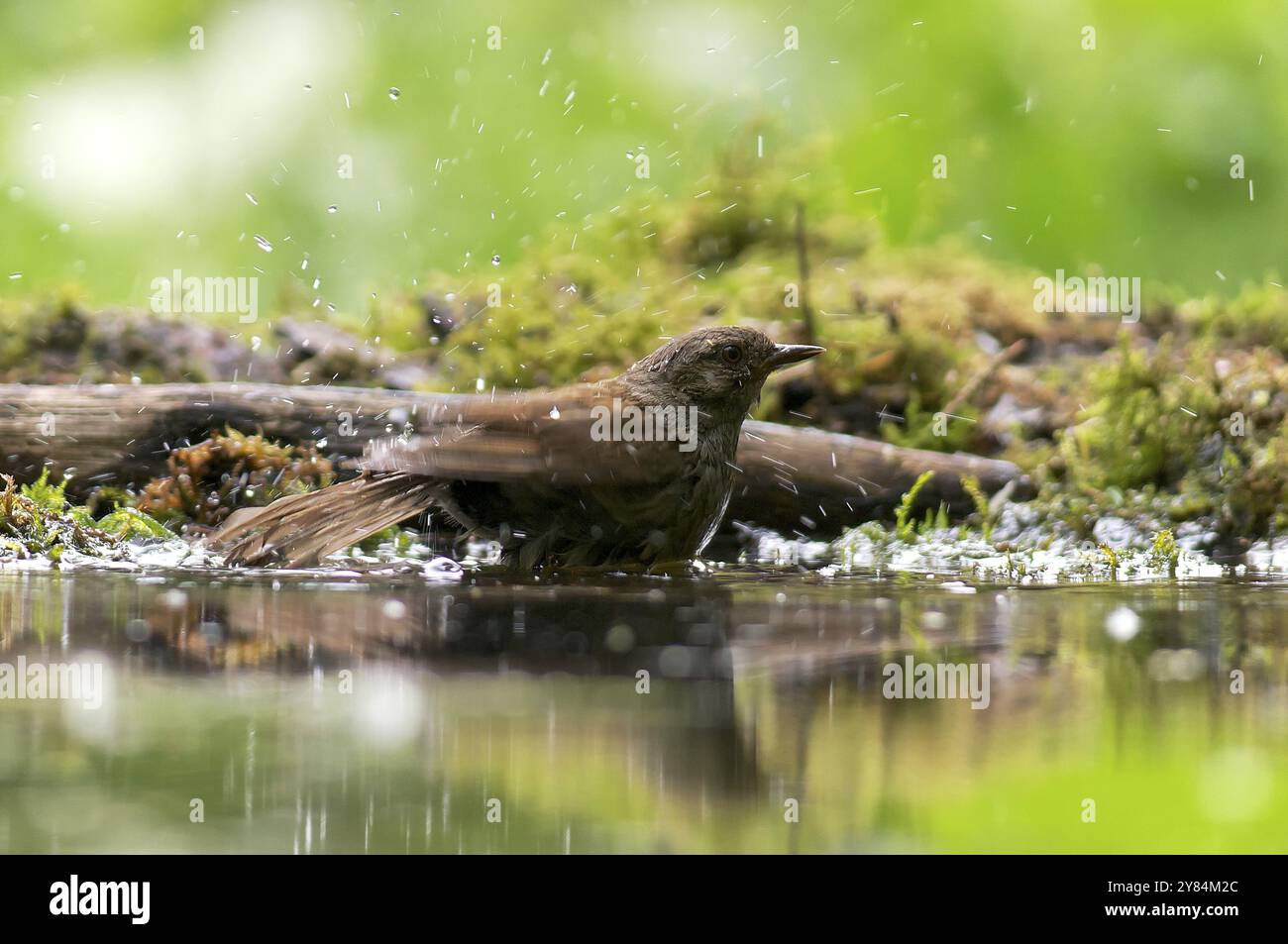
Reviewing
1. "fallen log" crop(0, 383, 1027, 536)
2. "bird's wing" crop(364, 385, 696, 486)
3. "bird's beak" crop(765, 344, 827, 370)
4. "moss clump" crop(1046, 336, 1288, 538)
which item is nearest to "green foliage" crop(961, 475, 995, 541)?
"fallen log" crop(0, 383, 1027, 536)

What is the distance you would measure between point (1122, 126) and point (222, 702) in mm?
9033

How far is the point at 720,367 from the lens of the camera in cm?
588

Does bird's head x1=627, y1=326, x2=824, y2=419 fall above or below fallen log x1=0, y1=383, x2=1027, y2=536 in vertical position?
above

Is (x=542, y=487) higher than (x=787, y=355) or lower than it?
lower

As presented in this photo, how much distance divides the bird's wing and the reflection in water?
0.85 metres

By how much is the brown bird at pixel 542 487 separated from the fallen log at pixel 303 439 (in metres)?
0.74

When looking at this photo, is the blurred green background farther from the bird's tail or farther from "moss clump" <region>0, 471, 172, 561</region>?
the bird's tail

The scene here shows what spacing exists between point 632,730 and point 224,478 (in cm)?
417

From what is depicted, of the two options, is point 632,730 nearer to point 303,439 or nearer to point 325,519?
point 325,519

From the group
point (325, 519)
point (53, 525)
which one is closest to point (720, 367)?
point (325, 519)

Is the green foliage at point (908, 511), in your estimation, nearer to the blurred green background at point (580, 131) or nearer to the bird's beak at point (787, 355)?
the bird's beak at point (787, 355)

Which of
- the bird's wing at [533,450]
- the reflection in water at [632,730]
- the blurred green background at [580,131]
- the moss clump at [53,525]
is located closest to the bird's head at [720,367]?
the bird's wing at [533,450]

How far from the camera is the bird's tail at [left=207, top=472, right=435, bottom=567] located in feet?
17.1

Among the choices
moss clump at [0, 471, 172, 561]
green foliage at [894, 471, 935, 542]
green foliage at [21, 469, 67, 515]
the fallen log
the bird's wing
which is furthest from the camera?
green foliage at [894, 471, 935, 542]
